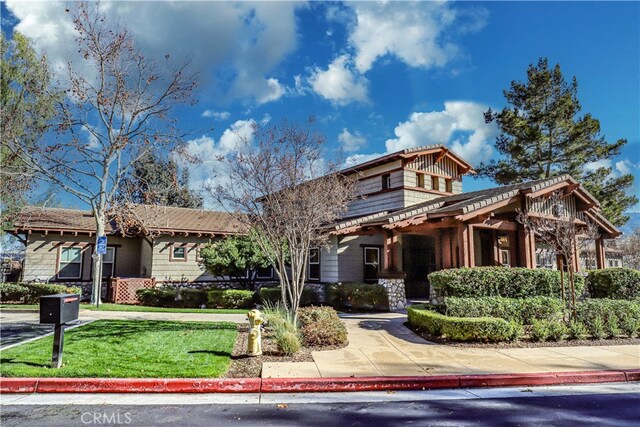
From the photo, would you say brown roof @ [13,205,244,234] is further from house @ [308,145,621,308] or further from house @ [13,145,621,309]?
house @ [308,145,621,308]

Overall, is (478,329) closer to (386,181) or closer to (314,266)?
(314,266)

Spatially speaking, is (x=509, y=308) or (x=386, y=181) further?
(x=386, y=181)

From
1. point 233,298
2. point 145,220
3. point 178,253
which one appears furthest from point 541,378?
point 145,220

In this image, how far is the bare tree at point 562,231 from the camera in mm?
10922

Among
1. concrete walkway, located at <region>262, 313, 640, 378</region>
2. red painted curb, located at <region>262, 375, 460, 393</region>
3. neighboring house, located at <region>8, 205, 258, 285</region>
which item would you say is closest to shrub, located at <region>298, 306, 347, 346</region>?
concrete walkway, located at <region>262, 313, 640, 378</region>

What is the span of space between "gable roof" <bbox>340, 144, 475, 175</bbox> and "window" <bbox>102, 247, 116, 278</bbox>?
12542 mm

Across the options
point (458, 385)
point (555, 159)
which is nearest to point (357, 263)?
point (458, 385)

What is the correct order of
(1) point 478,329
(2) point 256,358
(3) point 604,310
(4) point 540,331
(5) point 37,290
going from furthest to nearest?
(5) point 37,290 < (3) point 604,310 < (4) point 540,331 < (1) point 478,329 < (2) point 256,358

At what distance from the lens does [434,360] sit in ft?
24.9

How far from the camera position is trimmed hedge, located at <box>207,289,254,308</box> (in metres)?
16.0

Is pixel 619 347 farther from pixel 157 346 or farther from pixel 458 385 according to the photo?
pixel 157 346

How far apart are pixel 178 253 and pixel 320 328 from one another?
46.0 feet

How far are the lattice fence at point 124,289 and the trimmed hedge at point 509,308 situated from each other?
46.4 feet

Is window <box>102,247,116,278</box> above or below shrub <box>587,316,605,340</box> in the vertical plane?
above
